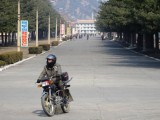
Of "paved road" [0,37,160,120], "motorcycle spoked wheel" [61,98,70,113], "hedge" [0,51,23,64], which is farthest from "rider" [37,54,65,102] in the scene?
"hedge" [0,51,23,64]

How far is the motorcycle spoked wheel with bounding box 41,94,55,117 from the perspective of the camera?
12.5 meters

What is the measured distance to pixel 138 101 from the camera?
15648 millimetres

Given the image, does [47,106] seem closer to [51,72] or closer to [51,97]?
[51,97]

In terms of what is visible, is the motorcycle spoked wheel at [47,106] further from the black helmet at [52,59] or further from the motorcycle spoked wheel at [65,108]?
the black helmet at [52,59]

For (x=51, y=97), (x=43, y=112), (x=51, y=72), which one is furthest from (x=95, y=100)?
(x=51, y=97)

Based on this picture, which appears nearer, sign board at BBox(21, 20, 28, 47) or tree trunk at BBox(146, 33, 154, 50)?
sign board at BBox(21, 20, 28, 47)

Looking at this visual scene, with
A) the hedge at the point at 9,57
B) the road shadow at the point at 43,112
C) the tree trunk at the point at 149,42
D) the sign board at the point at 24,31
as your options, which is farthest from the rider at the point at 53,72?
the tree trunk at the point at 149,42

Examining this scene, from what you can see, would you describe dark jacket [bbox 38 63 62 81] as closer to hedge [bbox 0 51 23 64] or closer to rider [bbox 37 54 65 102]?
rider [bbox 37 54 65 102]

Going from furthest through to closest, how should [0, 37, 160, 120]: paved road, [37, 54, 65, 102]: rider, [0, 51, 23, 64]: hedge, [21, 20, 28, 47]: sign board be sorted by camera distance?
1. [21, 20, 28, 47]: sign board
2. [0, 51, 23, 64]: hedge
3. [37, 54, 65, 102]: rider
4. [0, 37, 160, 120]: paved road

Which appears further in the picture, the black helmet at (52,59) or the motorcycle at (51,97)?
the black helmet at (52,59)

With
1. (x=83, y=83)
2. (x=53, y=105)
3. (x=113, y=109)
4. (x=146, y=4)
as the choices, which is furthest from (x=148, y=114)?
(x=146, y=4)

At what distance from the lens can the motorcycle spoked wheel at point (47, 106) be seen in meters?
12.5

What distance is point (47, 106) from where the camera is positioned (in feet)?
41.3

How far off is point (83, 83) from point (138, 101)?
666cm
